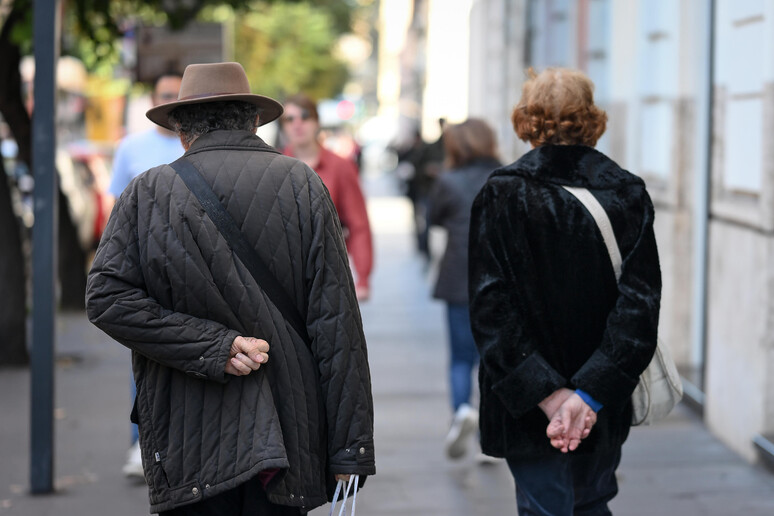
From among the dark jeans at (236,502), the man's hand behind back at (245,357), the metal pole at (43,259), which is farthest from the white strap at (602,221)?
the metal pole at (43,259)

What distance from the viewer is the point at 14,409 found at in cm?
793

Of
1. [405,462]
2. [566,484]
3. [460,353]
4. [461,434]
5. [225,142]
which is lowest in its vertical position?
[405,462]


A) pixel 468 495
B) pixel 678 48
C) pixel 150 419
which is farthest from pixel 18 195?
pixel 150 419

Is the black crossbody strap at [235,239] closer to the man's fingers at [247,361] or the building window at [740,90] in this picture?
the man's fingers at [247,361]

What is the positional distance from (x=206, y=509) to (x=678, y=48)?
5823 mm

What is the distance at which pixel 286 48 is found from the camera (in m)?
41.7

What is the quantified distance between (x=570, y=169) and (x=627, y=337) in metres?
0.47

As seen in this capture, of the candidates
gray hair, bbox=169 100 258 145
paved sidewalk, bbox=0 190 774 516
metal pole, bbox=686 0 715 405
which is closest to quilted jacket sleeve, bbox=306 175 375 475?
gray hair, bbox=169 100 258 145

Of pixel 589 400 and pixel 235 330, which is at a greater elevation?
pixel 235 330

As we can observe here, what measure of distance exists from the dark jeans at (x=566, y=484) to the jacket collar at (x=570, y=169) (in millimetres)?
739

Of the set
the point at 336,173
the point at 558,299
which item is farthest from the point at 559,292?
the point at 336,173

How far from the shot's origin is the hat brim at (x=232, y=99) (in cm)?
328

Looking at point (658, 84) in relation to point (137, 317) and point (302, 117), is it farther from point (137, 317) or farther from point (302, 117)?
point (137, 317)

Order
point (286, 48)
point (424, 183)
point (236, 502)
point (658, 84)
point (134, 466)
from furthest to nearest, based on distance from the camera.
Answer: point (286, 48) < point (424, 183) < point (658, 84) < point (134, 466) < point (236, 502)
